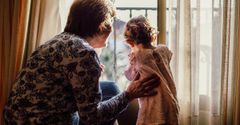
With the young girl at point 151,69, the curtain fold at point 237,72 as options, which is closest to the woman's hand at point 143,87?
the young girl at point 151,69

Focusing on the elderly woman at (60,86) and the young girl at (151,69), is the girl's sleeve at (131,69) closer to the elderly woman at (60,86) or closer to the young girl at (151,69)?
the young girl at (151,69)

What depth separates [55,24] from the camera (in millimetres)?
2104

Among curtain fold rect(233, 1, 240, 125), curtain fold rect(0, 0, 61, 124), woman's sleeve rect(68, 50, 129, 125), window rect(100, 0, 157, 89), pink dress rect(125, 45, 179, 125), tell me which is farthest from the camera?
window rect(100, 0, 157, 89)

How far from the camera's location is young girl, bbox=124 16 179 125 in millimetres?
1672

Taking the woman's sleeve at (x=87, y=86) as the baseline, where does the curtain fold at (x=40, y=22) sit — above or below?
above

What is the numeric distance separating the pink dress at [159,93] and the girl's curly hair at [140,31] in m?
0.06

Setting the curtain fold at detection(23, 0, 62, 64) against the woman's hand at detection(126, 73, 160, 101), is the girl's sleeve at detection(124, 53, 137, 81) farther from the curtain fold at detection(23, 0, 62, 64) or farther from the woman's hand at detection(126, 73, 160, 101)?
the curtain fold at detection(23, 0, 62, 64)

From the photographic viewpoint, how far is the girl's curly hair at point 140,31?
5.60ft

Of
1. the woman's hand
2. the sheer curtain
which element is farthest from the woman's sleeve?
the sheer curtain

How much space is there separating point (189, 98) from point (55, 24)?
36.9 inches

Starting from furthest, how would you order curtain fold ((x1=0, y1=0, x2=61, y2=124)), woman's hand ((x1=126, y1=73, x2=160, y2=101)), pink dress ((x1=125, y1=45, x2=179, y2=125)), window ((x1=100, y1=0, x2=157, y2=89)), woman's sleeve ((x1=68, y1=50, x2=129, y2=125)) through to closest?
1. window ((x1=100, y1=0, x2=157, y2=89))
2. curtain fold ((x1=0, y1=0, x2=61, y2=124))
3. pink dress ((x1=125, y1=45, x2=179, y2=125))
4. woman's hand ((x1=126, y1=73, x2=160, y2=101))
5. woman's sleeve ((x1=68, y1=50, x2=129, y2=125))

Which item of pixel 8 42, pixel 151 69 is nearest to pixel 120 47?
pixel 151 69

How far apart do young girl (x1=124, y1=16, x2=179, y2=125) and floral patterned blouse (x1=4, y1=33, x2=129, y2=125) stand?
1.36 feet

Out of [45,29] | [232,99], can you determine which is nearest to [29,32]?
[45,29]
